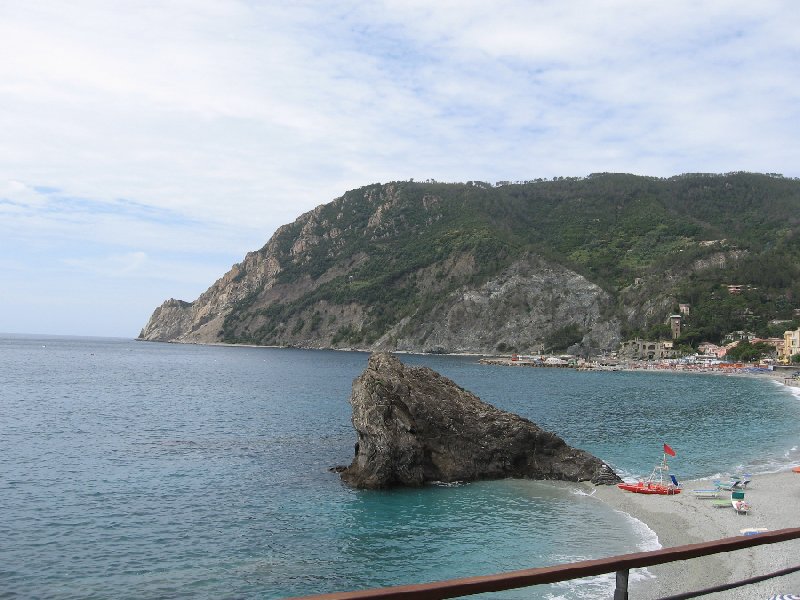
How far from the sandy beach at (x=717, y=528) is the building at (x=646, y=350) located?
146 metres

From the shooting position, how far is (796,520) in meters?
24.9

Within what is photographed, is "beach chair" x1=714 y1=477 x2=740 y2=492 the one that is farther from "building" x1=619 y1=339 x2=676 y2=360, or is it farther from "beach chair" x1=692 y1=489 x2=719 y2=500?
"building" x1=619 y1=339 x2=676 y2=360

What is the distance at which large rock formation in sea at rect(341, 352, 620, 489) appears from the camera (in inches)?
1216

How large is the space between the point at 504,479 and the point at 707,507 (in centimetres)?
916

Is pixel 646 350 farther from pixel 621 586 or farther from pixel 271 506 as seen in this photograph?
pixel 621 586

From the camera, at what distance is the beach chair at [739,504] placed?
26.2m

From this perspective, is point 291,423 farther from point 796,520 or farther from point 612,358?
point 612,358

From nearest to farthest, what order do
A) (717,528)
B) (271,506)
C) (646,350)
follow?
(717,528) → (271,506) → (646,350)

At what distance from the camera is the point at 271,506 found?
2697 cm

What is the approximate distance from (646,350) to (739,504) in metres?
161

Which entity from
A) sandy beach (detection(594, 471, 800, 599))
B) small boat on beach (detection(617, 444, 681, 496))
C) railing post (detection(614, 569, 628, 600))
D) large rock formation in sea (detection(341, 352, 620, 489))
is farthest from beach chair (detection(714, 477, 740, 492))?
railing post (detection(614, 569, 628, 600))

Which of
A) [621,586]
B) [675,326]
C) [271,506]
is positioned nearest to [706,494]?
[271,506]

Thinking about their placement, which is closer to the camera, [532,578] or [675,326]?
[532,578]

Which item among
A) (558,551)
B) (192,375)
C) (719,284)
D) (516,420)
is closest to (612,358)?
(719,284)
